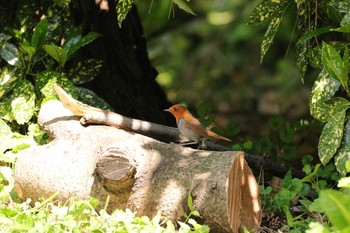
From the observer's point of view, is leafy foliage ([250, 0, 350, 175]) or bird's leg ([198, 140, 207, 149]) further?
bird's leg ([198, 140, 207, 149])

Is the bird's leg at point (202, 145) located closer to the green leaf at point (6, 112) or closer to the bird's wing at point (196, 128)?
the bird's wing at point (196, 128)

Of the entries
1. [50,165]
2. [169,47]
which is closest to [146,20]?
[169,47]

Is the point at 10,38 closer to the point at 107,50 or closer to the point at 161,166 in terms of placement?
the point at 107,50

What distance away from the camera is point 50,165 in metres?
3.48

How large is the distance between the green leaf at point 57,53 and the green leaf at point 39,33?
0.35ft

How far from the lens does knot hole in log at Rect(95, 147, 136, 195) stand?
10.5 feet

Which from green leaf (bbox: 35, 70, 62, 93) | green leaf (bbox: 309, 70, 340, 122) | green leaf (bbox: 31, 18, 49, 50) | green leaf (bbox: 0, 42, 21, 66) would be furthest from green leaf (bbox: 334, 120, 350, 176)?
green leaf (bbox: 0, 42, 21, 66)

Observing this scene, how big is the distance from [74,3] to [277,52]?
288 centimetres

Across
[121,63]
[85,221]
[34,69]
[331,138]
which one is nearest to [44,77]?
[34,69]

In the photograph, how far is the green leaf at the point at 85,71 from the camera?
4309 mm

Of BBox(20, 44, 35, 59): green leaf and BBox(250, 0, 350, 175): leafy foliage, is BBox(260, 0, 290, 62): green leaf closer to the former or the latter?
BBox(250, 0, 350, 175): leafy foliage

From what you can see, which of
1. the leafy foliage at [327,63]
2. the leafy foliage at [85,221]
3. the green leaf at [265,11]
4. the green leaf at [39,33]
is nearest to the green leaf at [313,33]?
the leafy foliage at [327,63]

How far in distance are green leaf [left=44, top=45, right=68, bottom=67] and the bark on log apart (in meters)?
0.66

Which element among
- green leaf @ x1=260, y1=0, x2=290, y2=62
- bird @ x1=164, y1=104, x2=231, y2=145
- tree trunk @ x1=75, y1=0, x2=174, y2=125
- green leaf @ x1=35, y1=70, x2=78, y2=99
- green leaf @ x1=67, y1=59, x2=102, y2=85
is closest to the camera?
green leaf @ x1=260, y1=0, x2=290, y2=62
